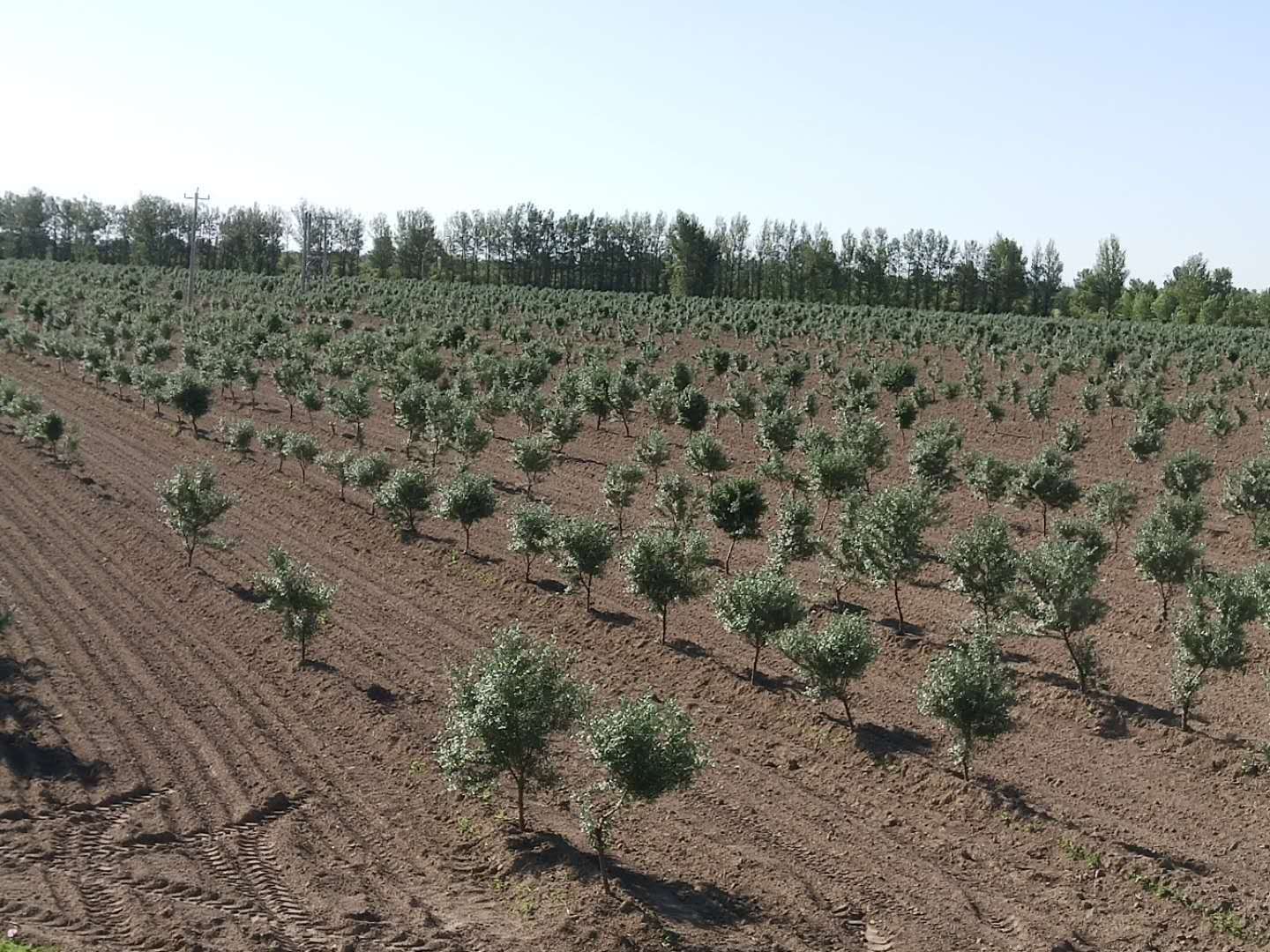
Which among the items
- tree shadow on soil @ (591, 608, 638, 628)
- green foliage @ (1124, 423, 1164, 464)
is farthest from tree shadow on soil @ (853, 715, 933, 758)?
green foliage @ (1124, 423, 1164, 464)

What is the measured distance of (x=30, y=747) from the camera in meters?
24.5

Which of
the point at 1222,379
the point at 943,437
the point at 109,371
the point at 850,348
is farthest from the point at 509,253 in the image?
the point at 943,437

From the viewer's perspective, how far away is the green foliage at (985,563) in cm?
2844

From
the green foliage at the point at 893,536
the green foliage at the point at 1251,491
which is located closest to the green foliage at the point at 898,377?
the green foliage at the point at 1251,491

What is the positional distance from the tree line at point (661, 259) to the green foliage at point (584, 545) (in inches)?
4958

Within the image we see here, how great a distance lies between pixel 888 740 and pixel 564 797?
757cm

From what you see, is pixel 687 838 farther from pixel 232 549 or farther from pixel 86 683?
pixel 232 549

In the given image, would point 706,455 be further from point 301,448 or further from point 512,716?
point 512,716

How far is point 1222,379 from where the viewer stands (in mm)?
64875

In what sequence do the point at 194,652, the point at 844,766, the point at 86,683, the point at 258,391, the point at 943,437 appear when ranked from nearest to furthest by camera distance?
1. the point at 844,766
2. the point at 86,683
3. the point at 194,652
4. the point at 943,437
5. the point at 258,391

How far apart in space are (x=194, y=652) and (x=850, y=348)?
64.1 meters

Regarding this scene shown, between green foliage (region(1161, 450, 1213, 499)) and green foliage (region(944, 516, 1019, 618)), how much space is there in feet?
46.9

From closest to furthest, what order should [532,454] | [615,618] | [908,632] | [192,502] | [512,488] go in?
[908,632] < [615,618] < [192,502] < [532,454] < [512,488]

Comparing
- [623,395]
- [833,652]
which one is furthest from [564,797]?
[623,395]
